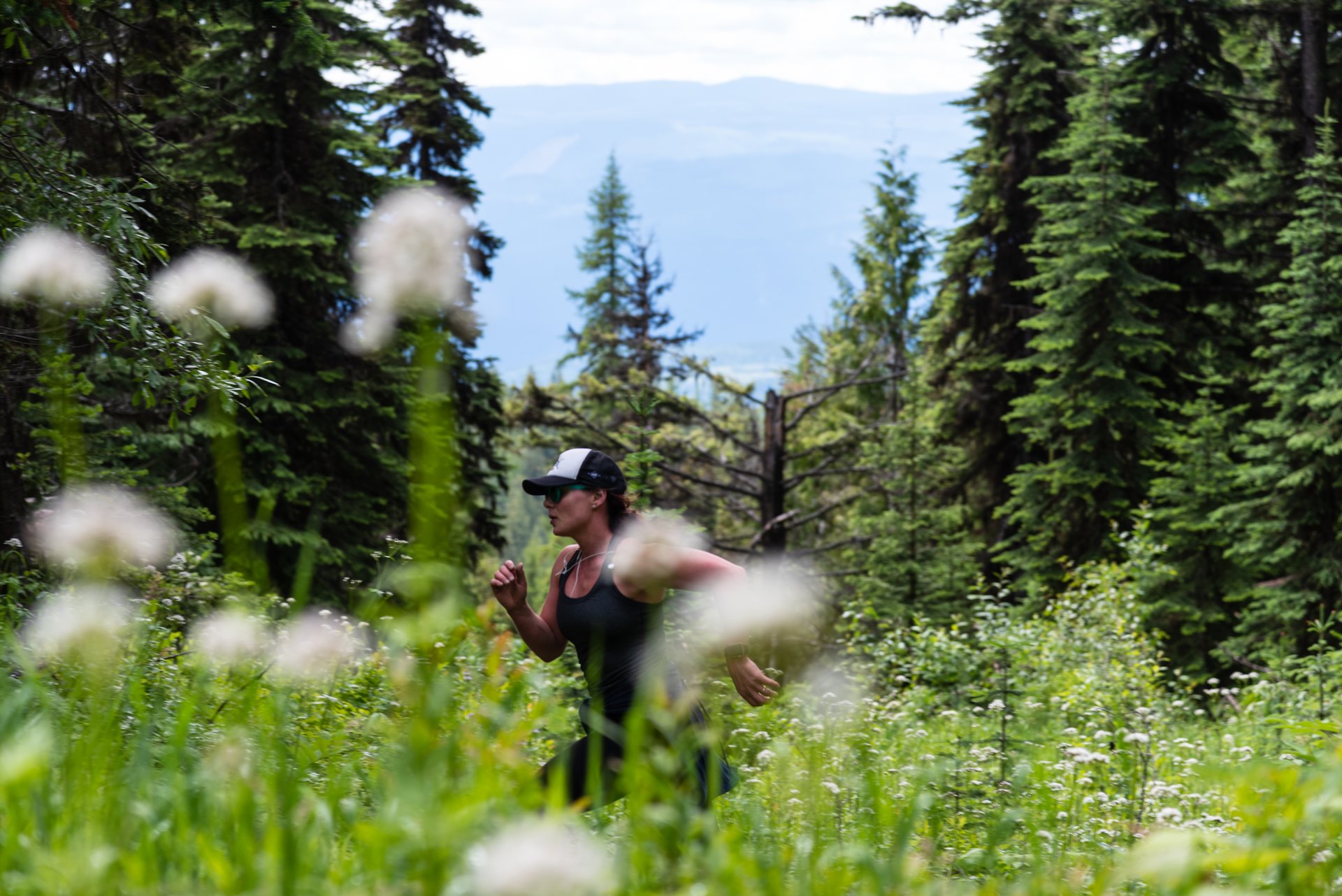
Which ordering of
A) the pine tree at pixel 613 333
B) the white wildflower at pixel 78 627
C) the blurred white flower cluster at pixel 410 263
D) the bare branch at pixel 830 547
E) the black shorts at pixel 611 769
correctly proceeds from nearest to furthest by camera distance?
1. the blurred white flower cluster at pixel 410 263
2. the white wildflower at pixel 78 627
3. the black shorts at pixel 611 769
4. the bare branch at pixel 830 547
5. the pine tree at pixel 613 333

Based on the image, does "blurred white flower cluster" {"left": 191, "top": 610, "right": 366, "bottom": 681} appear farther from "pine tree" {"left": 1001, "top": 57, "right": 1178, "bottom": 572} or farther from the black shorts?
"pine tree" {"left": 1001, "top": 57, "right": 1178, "bottom": 572}

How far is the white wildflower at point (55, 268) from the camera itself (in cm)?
369

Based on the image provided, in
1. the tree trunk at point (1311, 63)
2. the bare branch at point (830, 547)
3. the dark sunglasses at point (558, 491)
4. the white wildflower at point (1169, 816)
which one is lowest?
the bare branch at point (830, 547)

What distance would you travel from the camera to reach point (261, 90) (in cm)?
1531

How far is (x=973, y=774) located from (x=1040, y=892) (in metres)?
3.25

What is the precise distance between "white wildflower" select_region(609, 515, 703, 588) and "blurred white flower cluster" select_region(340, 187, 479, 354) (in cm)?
122

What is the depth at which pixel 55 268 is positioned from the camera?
12.1 ft

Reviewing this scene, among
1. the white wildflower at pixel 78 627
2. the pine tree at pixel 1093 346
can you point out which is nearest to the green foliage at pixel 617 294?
the pine tree at pixel 1093 346

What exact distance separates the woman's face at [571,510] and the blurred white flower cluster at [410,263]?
126 cm

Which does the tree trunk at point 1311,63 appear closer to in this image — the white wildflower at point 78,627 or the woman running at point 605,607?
the woman running at point 605,607

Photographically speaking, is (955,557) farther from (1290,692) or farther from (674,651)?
(674,651)

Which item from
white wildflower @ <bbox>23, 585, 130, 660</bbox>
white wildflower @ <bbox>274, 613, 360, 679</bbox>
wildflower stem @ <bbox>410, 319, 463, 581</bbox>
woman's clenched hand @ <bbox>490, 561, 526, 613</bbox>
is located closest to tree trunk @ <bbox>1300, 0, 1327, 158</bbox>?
woman's clenched hand @ <bbox>490, 561, 526, 613</bbox>

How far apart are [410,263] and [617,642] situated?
5.72 feet

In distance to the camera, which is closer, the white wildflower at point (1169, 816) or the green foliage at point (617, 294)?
the white wildflower at point (1169, 816)
